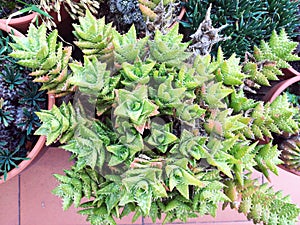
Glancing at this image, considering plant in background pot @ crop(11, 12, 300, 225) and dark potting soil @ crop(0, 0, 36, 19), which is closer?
plant in background pot @ crop(11, 12, 300, 225)

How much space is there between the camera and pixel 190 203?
942 millimetres

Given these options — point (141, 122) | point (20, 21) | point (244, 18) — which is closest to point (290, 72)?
point (244, 18)

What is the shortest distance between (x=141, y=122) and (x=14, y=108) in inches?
18.1

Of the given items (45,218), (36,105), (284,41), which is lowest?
(45,218)

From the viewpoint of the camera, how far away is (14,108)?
1072mm

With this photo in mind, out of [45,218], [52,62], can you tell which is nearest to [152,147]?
[52,62]

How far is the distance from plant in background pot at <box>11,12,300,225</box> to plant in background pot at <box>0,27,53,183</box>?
0.16 metres

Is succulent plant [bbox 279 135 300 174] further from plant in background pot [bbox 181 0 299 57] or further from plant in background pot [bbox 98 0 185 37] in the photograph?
plant in background pot [bbox 98 0 185 37]

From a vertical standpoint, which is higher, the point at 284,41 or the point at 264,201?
the point at 284,41

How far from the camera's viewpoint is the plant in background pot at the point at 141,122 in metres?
0.82

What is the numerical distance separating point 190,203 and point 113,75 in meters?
0.36

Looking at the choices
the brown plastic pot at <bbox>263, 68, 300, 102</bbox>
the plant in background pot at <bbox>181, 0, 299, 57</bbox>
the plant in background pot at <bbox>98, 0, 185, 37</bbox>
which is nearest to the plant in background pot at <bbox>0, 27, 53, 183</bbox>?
the plant in background pot at <bbox>98, 0, 185, 37</bbox>

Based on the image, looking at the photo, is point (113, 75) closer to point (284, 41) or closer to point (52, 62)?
point (52, 62)

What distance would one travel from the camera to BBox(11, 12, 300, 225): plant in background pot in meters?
0.82
